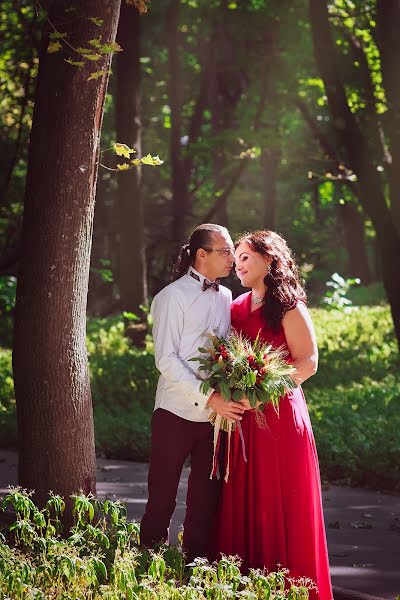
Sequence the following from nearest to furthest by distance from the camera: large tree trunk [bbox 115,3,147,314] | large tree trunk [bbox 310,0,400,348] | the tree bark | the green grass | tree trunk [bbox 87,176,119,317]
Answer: the green grass → large tree trunk [bbox 310,0,400,348] → the tree bark → large tree trunk [bbox 115,3,147,314] → tree trunk [bbox 87,176,119,317]

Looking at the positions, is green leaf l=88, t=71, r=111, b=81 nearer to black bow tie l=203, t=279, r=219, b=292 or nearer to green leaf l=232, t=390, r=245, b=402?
black bow tie l=203, t=279, r=219, b=292

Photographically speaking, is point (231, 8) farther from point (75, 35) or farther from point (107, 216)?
point (75, 35)

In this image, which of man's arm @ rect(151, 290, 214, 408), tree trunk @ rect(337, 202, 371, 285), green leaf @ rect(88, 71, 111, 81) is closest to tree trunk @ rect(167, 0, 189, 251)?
tree trunk @ rect(337, 202, 371, 285)

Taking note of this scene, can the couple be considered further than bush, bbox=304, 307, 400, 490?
No

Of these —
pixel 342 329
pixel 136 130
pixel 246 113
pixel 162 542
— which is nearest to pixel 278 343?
pixel 162 542

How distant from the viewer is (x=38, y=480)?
243 inches

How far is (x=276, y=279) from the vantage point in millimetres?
5883

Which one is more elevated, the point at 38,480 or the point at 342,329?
the point at 342,329

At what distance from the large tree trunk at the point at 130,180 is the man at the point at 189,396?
1146cm

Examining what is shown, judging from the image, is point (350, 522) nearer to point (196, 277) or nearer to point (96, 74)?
point (196, 277)

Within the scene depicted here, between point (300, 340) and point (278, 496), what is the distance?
89cm

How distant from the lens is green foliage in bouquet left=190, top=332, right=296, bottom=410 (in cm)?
552

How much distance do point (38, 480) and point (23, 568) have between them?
1.18 m

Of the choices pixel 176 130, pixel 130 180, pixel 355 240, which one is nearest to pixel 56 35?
pixel 130 180
